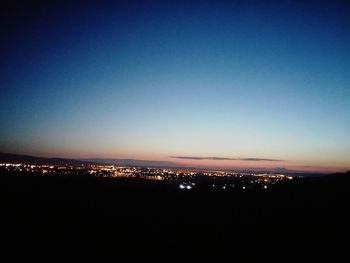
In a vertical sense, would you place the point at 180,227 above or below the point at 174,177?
above

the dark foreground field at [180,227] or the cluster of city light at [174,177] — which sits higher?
the dark foreground field at [180,227]

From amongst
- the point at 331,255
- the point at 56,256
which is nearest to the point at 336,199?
the point at 331,255

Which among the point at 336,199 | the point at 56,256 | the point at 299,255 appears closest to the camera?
the point at 56,256

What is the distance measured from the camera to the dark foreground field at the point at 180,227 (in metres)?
14.1

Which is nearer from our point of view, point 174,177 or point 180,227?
point 180,227

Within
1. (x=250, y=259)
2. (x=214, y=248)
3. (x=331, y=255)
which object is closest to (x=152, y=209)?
(x=214, y=248)

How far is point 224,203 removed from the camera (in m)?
26.9

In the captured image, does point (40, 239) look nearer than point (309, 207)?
Yes

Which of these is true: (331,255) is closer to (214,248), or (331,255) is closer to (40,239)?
(214,248)

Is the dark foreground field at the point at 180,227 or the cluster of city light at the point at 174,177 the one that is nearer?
the dark foreground field at the point at 180,227

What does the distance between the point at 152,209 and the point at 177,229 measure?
6.58 metres

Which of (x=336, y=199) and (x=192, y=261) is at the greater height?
(x=336, y=199)

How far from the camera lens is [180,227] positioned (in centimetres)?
1817

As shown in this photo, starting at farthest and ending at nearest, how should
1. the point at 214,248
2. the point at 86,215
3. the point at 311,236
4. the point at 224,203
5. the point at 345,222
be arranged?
the point at 224,203 < the point at 86,215 < the point at 345,222 < the point at 311,236 < the point at 214,248
